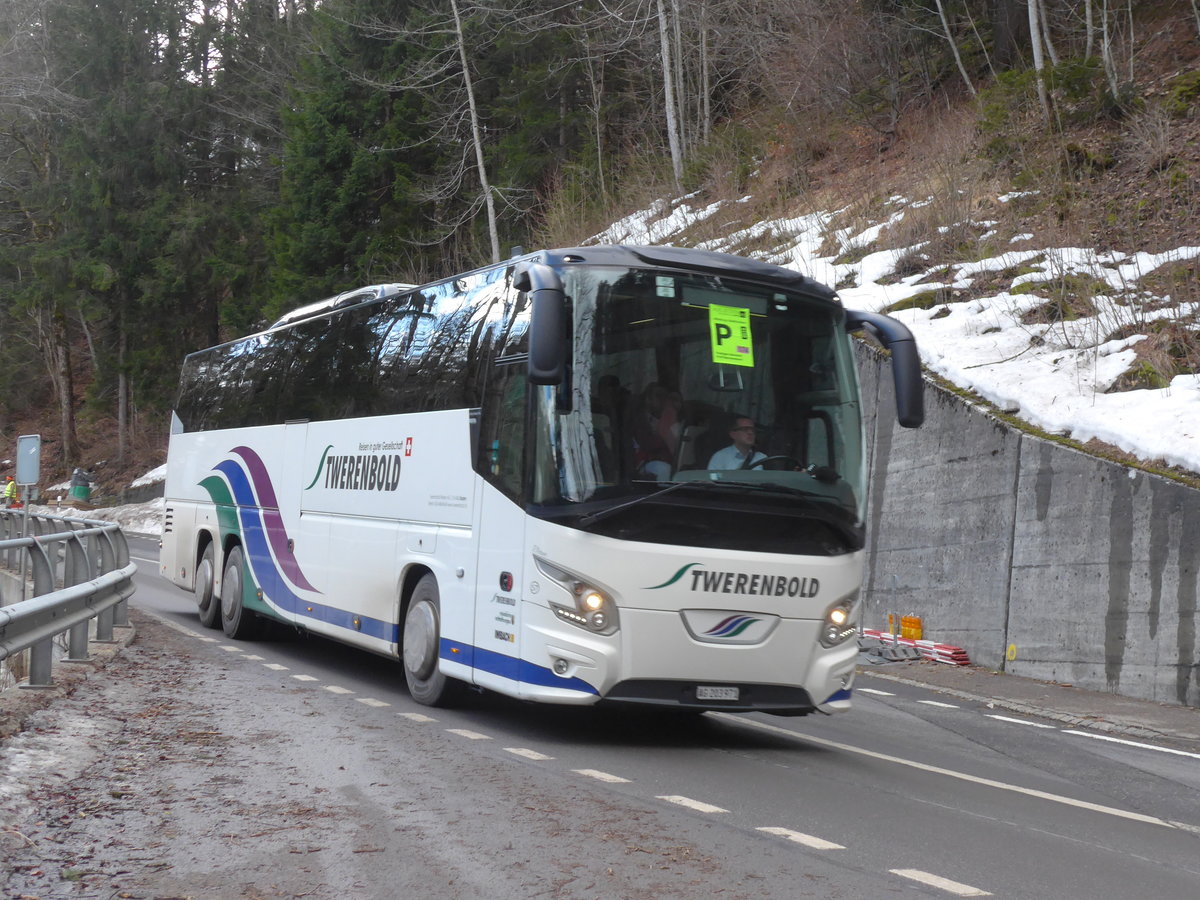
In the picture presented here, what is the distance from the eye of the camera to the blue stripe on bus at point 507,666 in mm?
8359

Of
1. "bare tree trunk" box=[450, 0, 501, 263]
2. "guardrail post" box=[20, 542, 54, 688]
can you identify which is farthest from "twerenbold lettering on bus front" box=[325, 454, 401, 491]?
"bare tree trunk" box=[450, 0, 501, 263]

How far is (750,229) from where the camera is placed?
86.8ft

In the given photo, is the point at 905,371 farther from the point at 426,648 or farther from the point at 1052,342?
the point at 1052,342

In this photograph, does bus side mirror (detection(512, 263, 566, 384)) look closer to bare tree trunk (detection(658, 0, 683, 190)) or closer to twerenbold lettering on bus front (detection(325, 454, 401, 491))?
twerenbold lettering on bus front (detection(325, 454, 401, 491))

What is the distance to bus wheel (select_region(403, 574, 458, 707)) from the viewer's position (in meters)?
10.0

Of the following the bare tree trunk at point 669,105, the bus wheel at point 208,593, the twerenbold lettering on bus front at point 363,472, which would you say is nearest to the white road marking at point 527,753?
the twerenbold lettering on bus front at point 363,472

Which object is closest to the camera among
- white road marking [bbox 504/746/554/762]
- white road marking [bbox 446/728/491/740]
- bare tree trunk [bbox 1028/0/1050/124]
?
white road marking [bbox 504/746/554/762]

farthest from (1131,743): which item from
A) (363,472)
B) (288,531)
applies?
(288,531)

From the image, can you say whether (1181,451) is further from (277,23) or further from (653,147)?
(277,23)

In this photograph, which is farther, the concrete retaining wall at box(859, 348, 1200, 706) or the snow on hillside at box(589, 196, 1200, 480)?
the snow on hillside at box(589, 196, 1200, 480)

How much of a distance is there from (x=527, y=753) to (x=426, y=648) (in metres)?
2.05

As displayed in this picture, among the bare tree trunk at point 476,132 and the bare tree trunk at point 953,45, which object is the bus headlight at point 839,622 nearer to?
the bare tree trunk at point 953,45

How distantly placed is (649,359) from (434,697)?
3376 mm

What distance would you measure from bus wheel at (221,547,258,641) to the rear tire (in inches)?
192
